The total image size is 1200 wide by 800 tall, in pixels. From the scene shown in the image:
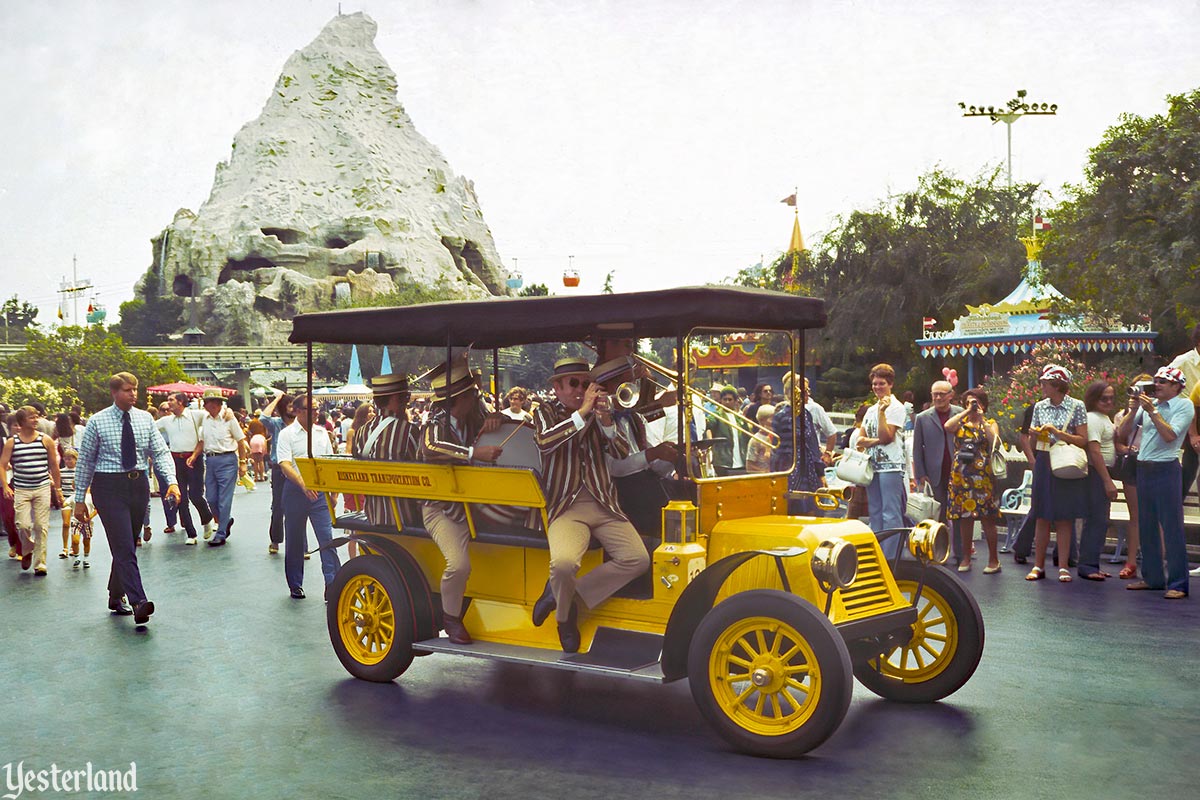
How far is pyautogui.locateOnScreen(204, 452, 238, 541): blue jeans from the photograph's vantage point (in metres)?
14.9

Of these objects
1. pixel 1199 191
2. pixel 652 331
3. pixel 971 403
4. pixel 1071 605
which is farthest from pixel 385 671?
pixel 1199 191

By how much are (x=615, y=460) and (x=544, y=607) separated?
90 centimetres

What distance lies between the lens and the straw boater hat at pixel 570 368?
22.5 ft

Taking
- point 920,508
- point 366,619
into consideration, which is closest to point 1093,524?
point 920,508

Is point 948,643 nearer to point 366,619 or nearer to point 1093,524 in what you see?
point 366,619

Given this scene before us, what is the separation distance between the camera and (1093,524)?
35.4 feet

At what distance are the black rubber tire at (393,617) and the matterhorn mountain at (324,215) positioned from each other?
324 feet

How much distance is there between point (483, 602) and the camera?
721cm

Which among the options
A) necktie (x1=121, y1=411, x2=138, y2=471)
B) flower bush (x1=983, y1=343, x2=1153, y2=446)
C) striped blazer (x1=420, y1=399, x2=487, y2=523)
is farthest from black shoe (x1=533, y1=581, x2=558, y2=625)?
flower bush (x1=983, y1=343, x2=1153, y2=446)

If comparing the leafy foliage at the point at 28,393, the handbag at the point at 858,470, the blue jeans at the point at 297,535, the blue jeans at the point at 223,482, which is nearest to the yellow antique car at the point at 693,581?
the blue jeans at the point at 297,535

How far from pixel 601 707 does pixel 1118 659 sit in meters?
3.41

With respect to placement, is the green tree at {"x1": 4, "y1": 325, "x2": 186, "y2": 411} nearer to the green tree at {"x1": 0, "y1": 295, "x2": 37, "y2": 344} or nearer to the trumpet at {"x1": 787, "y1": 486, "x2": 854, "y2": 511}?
the trumpet at {"x1": 787, "y1": 486, "x2": 854, "y2": 511}

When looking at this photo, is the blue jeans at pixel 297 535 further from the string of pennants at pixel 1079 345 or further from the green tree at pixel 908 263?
the green tree at pixel 908 263

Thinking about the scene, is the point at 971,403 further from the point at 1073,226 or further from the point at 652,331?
the point at 1073,226
